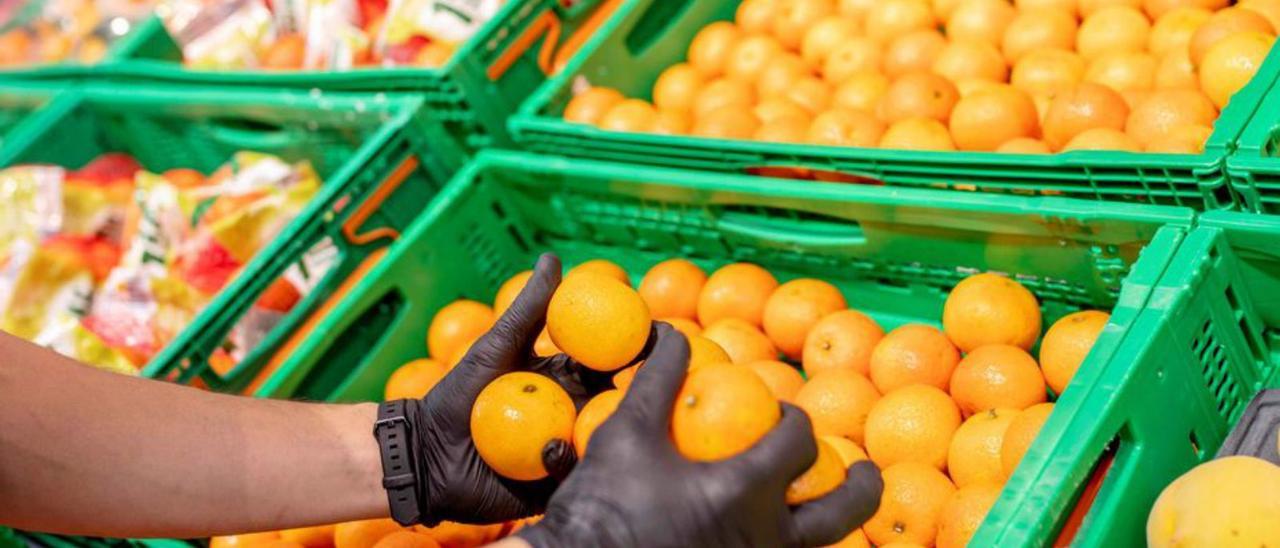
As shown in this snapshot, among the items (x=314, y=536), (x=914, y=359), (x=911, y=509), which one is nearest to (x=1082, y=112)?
(x=914, y=359)

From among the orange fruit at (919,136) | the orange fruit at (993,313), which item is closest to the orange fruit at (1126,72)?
the orange fruit at (919,136)

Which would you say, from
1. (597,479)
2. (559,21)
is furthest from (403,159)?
(597,479)

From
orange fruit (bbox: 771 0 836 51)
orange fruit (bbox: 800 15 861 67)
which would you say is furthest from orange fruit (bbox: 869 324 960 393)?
orange fruit (bbox: 771 0 836 51)

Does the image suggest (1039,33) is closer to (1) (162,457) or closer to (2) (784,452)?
(2) (784,452)

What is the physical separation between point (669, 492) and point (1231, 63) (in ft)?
5.09

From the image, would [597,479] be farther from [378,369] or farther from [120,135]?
[120,135]

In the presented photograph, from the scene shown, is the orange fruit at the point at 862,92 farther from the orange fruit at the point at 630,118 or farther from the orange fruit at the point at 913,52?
the orange fruit at the point at 630,118

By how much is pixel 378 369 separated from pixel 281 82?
135cm

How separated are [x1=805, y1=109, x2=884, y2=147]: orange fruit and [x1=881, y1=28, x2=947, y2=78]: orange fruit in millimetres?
277

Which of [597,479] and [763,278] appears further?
[763,278]

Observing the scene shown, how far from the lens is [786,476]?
57.9 inches

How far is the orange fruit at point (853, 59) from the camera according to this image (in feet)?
→ 10.5

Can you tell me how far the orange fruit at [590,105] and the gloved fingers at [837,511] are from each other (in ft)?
6.11

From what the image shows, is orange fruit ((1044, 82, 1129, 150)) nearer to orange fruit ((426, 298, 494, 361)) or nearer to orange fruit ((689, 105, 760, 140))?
orange fruit ((689, 105, 760, 140))
